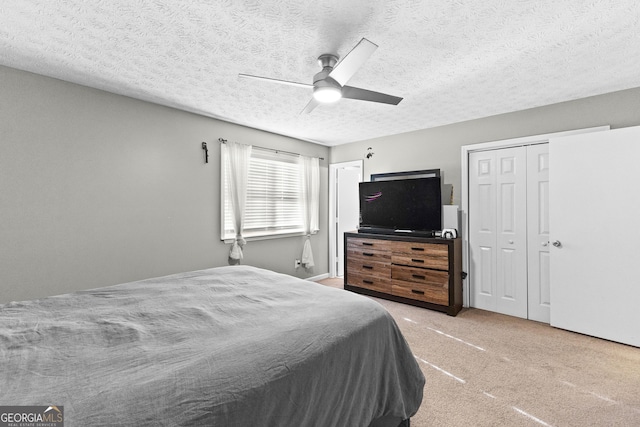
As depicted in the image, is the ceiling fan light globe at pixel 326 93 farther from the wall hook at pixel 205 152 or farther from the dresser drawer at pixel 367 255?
the dresser drawer at pixel 367 255

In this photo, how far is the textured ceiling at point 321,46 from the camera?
173cm

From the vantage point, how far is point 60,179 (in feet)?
8.56

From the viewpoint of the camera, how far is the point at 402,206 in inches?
163

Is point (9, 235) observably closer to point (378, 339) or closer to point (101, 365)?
point (101, 365)

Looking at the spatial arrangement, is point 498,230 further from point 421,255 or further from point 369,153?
point 369,153

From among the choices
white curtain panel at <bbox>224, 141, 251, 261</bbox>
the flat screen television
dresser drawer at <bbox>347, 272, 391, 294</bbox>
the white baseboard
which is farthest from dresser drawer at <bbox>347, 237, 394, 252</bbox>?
white curtain panel at <bbox>224, 141, 251, 261</bbox>

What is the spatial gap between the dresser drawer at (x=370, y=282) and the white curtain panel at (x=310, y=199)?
752 mm

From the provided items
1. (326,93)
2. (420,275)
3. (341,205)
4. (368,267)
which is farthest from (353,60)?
(341,205)

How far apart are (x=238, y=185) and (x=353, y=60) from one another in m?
2.54

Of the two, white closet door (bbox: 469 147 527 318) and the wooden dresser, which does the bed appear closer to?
the wooden dresser

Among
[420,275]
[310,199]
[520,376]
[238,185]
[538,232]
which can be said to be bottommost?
[520,376]

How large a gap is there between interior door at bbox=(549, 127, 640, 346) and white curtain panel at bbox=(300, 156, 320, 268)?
3197mm

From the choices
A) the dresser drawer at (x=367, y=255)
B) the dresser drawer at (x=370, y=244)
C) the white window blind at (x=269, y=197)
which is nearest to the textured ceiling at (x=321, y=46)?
the white window blind at (x=269, y=197)

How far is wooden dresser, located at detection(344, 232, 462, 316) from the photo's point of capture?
11.8 feet
